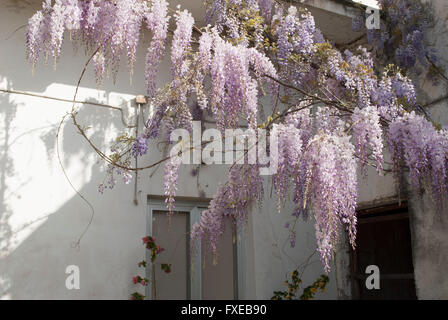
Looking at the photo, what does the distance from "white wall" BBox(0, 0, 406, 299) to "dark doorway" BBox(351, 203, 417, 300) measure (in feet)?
0.86

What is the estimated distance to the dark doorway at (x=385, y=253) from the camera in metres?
4.19

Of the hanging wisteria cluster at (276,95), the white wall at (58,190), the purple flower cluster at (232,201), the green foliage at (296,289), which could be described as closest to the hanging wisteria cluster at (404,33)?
the hanging wisteria cluster at (276,95)

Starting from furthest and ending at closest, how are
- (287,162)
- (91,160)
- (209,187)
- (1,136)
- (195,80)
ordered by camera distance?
(209,187)
(91,160)
(1,136)
(195,80)
(287,162)

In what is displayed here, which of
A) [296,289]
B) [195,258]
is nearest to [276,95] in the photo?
[195,258]

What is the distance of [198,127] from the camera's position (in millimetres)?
4473

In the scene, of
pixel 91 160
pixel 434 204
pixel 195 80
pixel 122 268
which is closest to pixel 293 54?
pixel 195 80

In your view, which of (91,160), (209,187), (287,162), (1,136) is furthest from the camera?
(209,187)

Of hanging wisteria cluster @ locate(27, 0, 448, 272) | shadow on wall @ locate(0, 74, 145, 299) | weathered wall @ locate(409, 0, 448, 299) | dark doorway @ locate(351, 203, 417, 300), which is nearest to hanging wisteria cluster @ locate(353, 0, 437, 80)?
weathered wall @ locate(409, 0, 448, 299)

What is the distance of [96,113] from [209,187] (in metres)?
1.15

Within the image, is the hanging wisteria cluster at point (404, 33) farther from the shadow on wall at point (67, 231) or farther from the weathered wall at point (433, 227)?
the shadow on wall at point (67, 231)

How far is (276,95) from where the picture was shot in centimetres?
368

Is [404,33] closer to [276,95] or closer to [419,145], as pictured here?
[276,95]

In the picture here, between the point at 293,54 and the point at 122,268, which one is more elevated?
the point at 293,54

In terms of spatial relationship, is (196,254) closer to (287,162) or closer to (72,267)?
(72,267)
